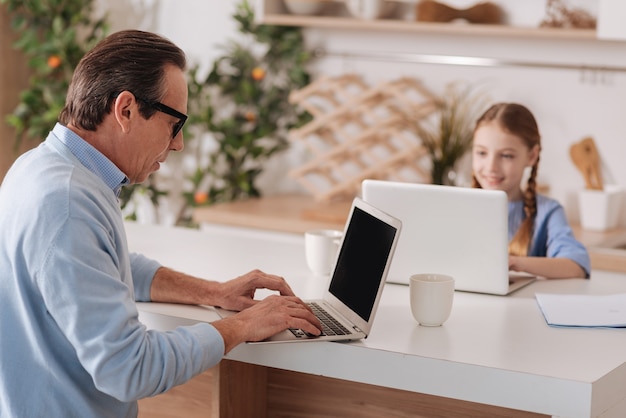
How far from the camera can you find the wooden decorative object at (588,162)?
3.61m

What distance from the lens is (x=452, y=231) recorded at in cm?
214

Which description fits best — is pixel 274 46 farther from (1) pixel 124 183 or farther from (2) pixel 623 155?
(1) pixel 124 183

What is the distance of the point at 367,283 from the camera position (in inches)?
73.4

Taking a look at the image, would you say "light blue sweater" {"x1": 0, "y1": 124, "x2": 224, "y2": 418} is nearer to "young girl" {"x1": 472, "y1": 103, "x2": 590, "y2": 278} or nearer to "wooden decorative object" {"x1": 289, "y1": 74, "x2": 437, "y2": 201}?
"young girl" {"x1": 472, "y1": 103, "x2": 590, "y2": 278}

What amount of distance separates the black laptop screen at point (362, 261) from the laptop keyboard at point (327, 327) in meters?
0.04

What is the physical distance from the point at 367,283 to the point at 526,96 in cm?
208

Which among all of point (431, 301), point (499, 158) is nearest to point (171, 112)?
point (431, 301)

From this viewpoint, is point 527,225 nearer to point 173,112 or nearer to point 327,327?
point 327,327

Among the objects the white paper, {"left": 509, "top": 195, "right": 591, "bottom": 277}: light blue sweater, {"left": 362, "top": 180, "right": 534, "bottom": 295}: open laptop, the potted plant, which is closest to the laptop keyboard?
{"left": 362, "top": 180, "right": 534, "bottom": 295}: open laptop

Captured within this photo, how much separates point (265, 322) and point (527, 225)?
125cm

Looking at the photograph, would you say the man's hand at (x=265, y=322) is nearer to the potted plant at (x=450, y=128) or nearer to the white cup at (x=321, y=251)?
the white cup at (x=321, y=251)

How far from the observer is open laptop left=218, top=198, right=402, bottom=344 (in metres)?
1.79

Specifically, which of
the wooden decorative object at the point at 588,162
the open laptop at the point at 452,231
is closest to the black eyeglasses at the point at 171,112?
the open laptop at the point at 452,231

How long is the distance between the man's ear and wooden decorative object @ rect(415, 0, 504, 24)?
2.18 meters
